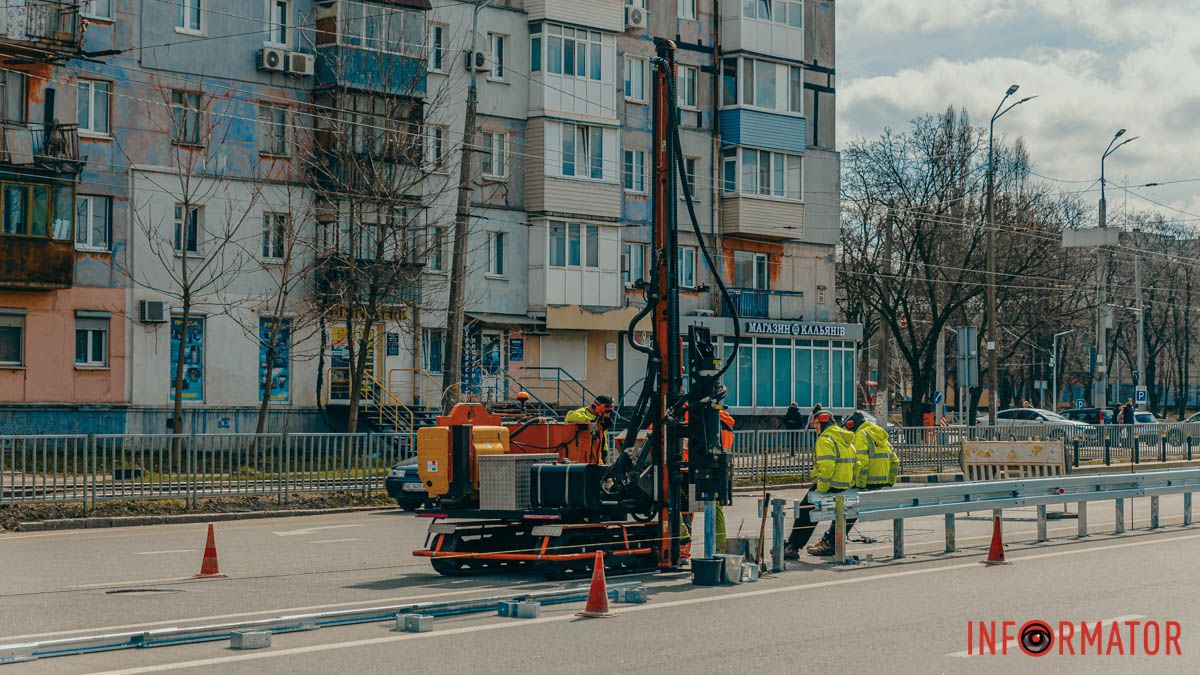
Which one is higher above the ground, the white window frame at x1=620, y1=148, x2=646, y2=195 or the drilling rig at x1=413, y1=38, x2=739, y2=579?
the white window frame at x1=620, y1=148, x2=646, y2=195

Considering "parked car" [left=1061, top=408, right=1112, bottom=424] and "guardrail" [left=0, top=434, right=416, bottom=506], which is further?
"parked car" [left=1061, top=408, right=1112, bottom=424]

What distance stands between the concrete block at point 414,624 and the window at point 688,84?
130 ft

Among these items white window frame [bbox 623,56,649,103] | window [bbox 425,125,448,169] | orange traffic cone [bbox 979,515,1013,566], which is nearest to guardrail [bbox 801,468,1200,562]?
orange traffic cone [bbox 979,515,1013,566]

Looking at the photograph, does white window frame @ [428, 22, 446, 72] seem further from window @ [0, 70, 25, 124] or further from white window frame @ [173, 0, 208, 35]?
window @ [0, 70, 25, 124]

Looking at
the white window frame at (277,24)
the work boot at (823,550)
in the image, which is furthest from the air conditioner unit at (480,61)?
the work boot at (823,550)

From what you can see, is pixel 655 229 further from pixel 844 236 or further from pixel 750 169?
pixel 844 236

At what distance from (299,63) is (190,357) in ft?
25.4

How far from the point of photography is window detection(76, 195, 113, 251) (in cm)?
3709

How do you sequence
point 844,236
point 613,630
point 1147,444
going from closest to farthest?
point 613,630
point 1147,444
point 844,236

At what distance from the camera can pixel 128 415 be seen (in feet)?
123

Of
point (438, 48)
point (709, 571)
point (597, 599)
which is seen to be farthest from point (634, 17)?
point (597, 599)

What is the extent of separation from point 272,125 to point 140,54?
12.2 feet

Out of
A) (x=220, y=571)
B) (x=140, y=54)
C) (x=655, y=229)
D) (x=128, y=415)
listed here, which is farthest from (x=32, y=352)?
(x=655, y=229)

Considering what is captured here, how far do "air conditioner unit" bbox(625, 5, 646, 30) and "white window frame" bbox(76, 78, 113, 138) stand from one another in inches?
669
